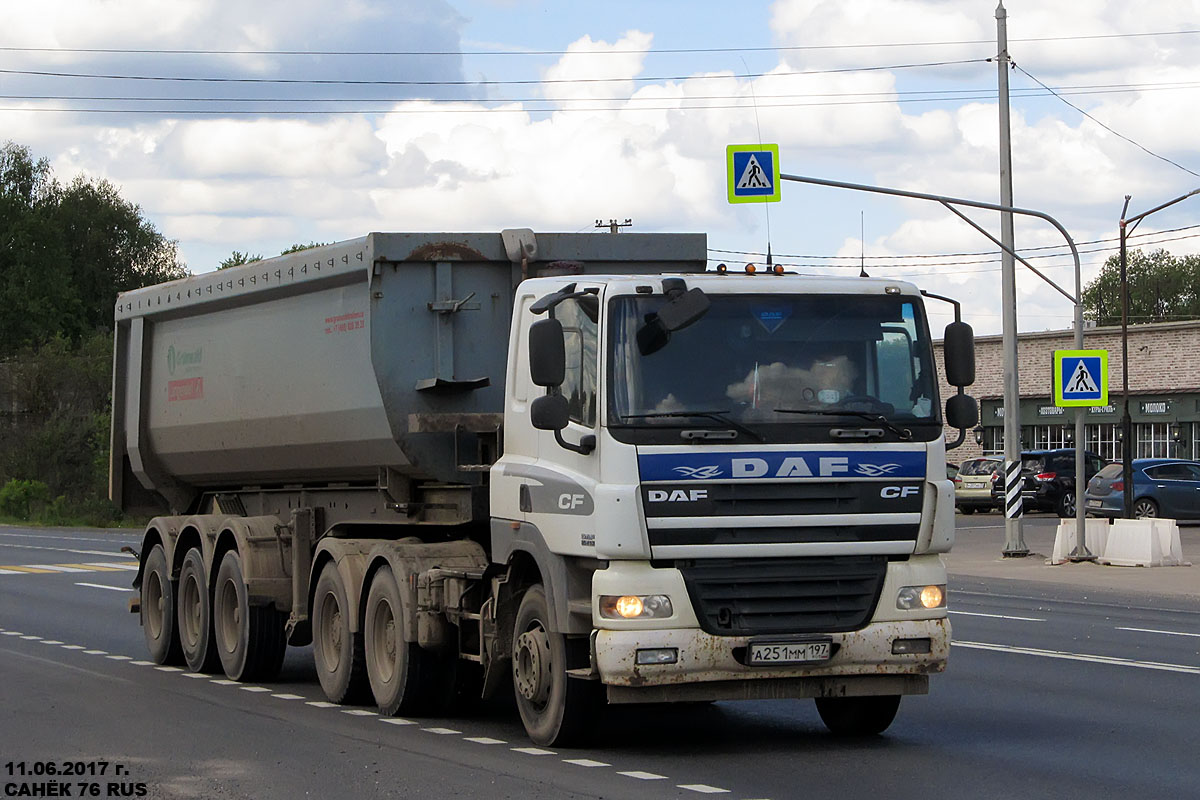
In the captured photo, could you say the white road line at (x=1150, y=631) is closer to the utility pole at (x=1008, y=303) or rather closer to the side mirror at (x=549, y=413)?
the side mirror at (x=549, y=413)

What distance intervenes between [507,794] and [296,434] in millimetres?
5707

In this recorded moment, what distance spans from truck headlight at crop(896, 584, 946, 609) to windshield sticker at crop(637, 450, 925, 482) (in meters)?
0.65

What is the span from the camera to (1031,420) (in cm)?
6494

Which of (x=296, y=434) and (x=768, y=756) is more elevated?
(x=296, y=434)

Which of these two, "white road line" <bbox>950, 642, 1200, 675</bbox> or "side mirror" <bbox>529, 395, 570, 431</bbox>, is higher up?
"side mirror" <bbox>529, 395, 570, 431</bbox>

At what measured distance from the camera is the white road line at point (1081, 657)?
15.2 m

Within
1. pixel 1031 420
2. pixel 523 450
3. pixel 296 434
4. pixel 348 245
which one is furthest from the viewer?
pixel 1031 420

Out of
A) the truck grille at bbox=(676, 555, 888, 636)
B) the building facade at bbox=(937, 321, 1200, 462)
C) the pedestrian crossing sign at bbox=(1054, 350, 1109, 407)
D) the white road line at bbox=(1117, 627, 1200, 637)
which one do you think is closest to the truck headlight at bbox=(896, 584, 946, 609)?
the truck grille at bbox=(676, 555, 888, 636)

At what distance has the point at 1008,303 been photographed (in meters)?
33.1

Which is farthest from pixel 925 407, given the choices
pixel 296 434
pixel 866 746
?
pixel 296 434

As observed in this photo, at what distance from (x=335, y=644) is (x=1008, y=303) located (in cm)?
2164

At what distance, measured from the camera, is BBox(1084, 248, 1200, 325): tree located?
121 m

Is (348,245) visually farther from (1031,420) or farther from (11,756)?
(1031,420)

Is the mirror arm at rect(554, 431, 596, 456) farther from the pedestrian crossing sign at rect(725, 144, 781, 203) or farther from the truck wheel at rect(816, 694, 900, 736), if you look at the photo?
the pedestrian crossing sign at rect(725, 144, 781, 203)
